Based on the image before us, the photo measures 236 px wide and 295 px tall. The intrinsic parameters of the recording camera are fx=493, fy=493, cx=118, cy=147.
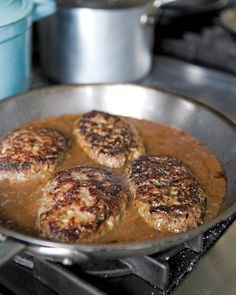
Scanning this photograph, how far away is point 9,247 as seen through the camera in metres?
0.87

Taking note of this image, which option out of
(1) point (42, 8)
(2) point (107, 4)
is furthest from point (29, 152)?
(2) point (107, 4)

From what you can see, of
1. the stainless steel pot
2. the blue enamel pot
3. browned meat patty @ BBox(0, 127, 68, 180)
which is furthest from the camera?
the stainless steel pot

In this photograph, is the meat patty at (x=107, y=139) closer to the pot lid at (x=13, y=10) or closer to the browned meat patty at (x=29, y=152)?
the browned meat patty at (x=29, y=152)

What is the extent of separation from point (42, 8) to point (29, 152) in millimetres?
501

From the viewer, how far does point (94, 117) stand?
138cm

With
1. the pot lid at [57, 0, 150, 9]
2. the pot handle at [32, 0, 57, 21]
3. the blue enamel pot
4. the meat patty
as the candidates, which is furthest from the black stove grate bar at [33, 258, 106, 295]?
the pot lid at [57, 0, 150, 9]

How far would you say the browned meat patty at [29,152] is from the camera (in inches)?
46.3

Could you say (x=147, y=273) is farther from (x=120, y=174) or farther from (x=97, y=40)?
(x=97, y=40)

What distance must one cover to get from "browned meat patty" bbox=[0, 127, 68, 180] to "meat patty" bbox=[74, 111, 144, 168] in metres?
0.07

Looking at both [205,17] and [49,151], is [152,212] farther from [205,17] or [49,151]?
[205,17]

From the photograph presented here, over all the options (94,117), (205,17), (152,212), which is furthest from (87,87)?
(205,17)

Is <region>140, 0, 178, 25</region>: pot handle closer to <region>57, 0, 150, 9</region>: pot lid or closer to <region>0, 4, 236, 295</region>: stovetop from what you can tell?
<region>57, 0, 150, 9</region>: pot lid

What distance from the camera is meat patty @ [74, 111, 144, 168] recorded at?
49.0 inches

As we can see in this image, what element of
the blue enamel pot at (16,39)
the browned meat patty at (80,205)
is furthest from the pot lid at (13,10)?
the browned meat patty at (80,205)
